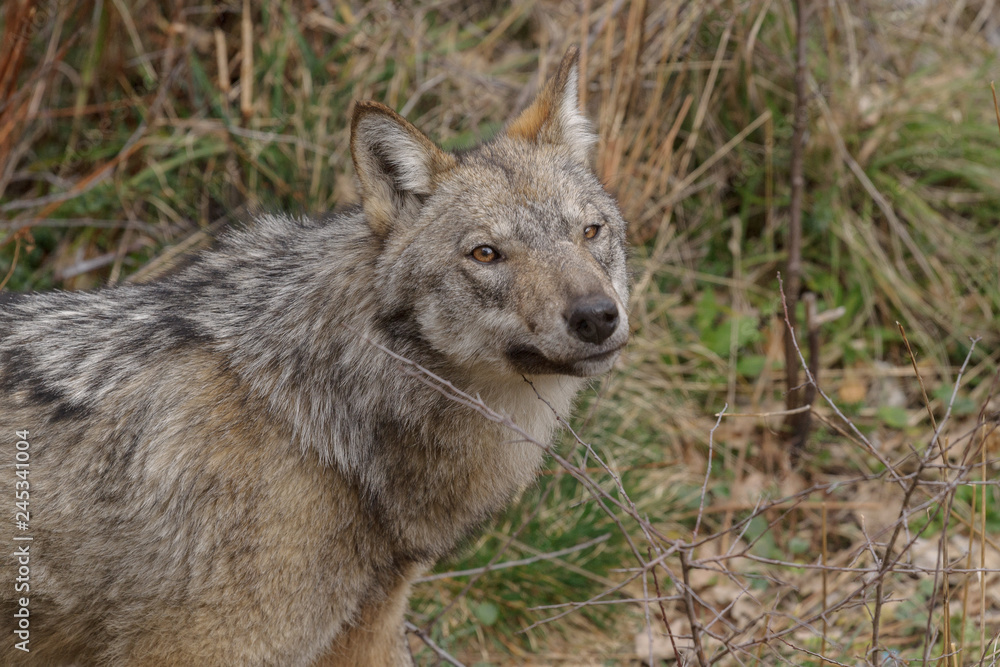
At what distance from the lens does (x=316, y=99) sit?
6.52 m

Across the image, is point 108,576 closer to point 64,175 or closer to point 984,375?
point 64,175

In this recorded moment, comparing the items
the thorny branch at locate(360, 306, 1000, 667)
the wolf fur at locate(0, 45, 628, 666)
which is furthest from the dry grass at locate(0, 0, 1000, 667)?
the wolf fur at locate(0, 45, 628, 666)

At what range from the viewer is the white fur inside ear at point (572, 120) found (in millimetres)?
3672

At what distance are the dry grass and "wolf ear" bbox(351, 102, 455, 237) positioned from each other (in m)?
2.35

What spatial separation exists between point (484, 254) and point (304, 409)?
88cm

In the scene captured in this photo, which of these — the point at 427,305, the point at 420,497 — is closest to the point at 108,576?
the point at 420,497

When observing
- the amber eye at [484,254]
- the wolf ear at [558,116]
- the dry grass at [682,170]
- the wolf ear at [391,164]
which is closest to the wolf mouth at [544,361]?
the amber eye at [484,254]

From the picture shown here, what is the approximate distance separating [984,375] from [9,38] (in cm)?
662

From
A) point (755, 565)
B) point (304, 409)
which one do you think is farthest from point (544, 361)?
point (755, 565)

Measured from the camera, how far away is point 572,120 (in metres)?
3.71

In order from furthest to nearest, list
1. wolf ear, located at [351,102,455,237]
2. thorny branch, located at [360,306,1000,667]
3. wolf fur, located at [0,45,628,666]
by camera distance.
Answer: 1. wolf ear, located at [351,102,455,237]
2. wolf fur, located at [0,45,628,666]
3. thorny branch, located at [360,306,1000,667]

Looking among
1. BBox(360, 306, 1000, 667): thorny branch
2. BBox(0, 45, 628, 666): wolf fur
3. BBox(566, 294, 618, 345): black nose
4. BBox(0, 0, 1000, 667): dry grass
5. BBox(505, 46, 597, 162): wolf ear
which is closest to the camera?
BBox(360, 306, 1000, 667): thorny branch

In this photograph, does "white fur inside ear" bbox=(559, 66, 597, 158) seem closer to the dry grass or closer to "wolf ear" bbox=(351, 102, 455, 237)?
"wolf ear" bbox=(351, 102, 455, 237)

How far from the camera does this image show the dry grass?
5.74m
